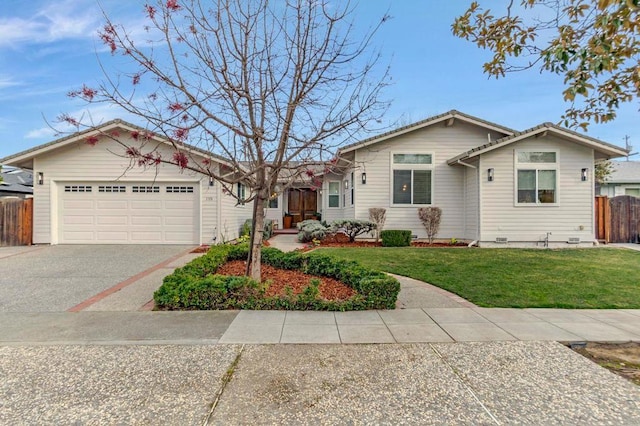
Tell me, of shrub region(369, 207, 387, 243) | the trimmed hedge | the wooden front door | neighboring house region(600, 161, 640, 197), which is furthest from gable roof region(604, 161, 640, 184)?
the trimmed hedge

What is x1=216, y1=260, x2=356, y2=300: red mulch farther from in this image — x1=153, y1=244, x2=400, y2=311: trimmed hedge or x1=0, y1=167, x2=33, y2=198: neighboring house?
x1=0, y1=167, x2=33, y2=198: neighboring house

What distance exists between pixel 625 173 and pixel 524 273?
23.4 m

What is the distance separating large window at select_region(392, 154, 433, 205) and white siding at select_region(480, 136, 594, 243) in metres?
2.11

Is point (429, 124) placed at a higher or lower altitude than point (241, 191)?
higher

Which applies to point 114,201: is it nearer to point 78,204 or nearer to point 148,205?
point 148,205

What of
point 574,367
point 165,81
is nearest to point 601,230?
point 574,367

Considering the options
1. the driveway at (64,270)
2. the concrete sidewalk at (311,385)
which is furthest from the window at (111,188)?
the concrete sidewalk at (311,385)

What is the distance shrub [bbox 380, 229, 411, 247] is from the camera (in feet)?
40.8

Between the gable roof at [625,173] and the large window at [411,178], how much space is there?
55.4 ft

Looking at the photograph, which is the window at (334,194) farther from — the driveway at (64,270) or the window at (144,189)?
the window at (144,189)

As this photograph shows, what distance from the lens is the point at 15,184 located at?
24.4 meters

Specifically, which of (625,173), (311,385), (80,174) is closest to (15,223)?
(80,174)

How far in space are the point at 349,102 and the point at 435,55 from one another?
14.2ft

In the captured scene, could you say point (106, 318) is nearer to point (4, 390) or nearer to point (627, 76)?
point (4, 390)
